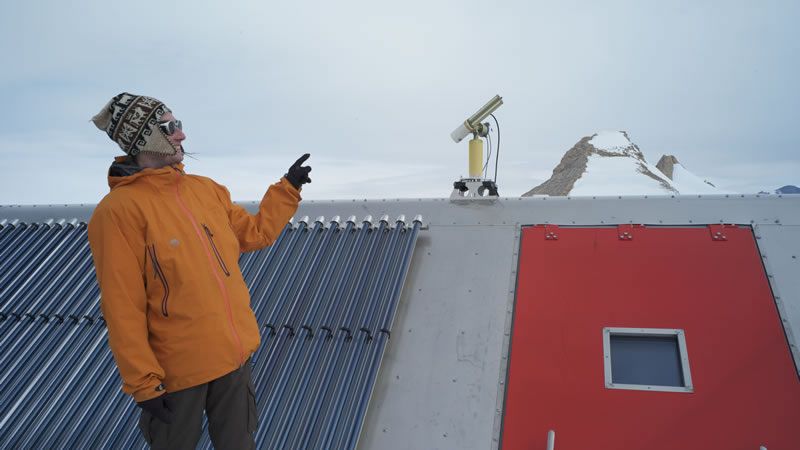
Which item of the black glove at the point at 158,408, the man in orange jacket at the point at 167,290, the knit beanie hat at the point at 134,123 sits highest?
the knit beanie hat at the point at 134,123

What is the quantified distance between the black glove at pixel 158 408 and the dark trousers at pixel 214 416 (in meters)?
0.04

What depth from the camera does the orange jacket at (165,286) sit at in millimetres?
2463

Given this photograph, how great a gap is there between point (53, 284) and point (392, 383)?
2.55 metres

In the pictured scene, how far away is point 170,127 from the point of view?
270 centimetres

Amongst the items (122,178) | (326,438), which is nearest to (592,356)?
(326,438)

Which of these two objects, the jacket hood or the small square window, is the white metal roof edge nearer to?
the small square window

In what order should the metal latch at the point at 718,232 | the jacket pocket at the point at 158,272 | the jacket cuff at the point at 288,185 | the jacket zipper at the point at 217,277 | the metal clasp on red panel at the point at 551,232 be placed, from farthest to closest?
the metal clasp on red panel at the point at 551,232 < the metal latch at the point at 718,232 < the jacket cuff at the point at 288,185 < the jacket zipper at the point at 217,277 < the jacket pocket at the point at 158,272

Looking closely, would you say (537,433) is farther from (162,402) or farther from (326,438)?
(162,402)

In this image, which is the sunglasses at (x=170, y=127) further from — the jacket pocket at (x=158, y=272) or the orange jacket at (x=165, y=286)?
the jacket pocket at (x=158, y=272)

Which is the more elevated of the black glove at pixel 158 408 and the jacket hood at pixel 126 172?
the jacket hood at pixel 126 172

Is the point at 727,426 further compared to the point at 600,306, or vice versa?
the point at 600,306

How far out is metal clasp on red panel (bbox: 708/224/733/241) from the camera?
3.98 meters

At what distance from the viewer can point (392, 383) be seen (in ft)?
12.2

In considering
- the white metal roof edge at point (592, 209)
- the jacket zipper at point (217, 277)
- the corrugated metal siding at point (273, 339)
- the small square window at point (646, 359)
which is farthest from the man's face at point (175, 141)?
the small square window at point (646, 359)
